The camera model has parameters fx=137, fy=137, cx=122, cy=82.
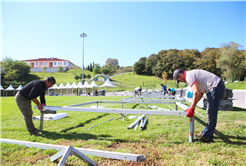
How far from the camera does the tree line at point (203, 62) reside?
151 feet

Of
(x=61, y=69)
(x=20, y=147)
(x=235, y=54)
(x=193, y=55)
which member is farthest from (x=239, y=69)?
(x=61, y=69)

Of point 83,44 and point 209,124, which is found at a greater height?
point 83,44

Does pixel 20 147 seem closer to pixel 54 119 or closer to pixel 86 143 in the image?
pixel 86 143

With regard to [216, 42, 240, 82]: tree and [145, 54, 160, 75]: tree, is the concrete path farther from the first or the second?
[145, 54, 160, 75]: tree

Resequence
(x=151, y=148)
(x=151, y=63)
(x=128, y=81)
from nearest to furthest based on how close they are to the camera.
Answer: (x=151, y=148) < (x=128, y=81) < (x=151, y=63)

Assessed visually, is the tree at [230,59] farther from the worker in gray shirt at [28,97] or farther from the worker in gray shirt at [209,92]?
the worker in gray shirt at [28,97]

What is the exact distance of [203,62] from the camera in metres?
66.7

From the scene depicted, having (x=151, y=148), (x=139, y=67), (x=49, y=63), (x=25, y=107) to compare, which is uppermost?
(x=49, y=63)

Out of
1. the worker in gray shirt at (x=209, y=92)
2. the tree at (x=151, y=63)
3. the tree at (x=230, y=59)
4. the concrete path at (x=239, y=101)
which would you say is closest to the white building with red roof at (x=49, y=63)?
the tree at (x=151, y=63)

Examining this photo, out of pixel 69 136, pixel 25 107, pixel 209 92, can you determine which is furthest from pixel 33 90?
pixel 209 92

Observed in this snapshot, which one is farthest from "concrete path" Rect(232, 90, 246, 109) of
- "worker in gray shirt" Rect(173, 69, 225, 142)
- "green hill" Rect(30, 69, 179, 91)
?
"green hill" Rect(30, 69, 179, 91)

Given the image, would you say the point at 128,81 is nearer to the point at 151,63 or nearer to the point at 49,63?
the point at 151,63

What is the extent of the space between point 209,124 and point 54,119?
17.8 ft

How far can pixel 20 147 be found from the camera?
114 inches
